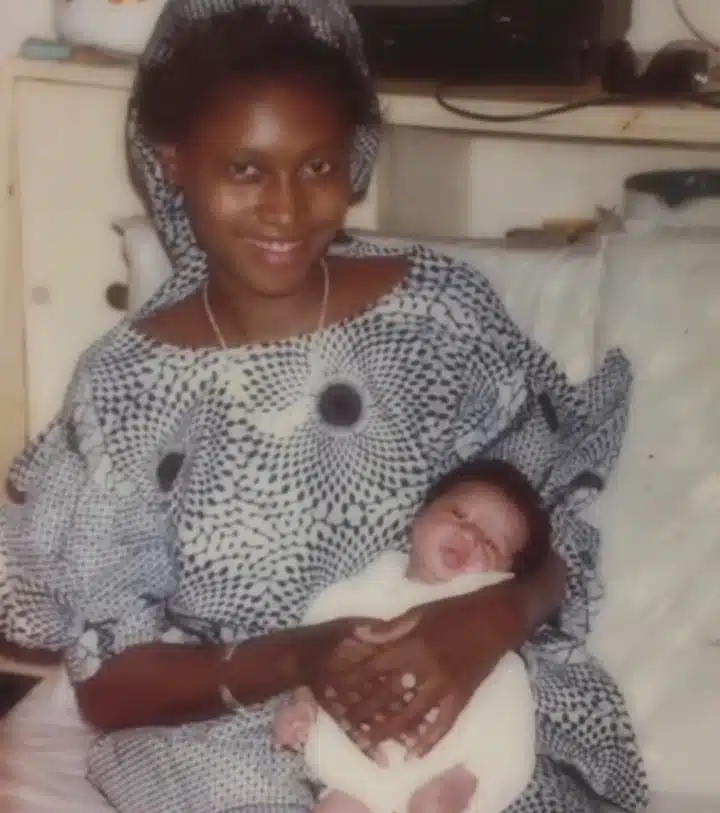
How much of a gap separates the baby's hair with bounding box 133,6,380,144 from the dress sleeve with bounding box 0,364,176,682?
25 centimetres

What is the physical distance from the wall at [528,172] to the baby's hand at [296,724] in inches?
27.9

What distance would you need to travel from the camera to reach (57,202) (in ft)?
5.48

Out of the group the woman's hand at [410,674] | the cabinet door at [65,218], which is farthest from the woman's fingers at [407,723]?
the cabinet door at [65,218]

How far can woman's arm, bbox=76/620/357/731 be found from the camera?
4.11 ft

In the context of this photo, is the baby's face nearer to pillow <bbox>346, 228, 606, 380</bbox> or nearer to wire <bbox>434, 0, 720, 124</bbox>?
pillow <bbox>346, 228, 606, 380</bbox>

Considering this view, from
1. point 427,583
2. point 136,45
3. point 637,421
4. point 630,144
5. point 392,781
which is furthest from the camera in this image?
point 630,144

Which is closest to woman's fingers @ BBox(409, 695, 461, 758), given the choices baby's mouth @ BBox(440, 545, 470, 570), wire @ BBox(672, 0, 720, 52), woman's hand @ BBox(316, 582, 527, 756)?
woman's hand @ BBox(316, 582, 527, 756)

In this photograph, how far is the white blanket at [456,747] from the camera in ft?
3.87

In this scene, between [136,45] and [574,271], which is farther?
[136,45]

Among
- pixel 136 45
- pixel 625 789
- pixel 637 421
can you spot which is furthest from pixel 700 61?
pixel 625 789

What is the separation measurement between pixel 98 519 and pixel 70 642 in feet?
0.39

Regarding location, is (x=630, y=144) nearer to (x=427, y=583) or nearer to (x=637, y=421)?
(x=637, y=421)

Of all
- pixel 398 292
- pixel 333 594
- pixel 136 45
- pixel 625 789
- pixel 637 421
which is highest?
pixel 136 45

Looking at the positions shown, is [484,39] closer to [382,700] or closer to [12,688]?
[382,700]
